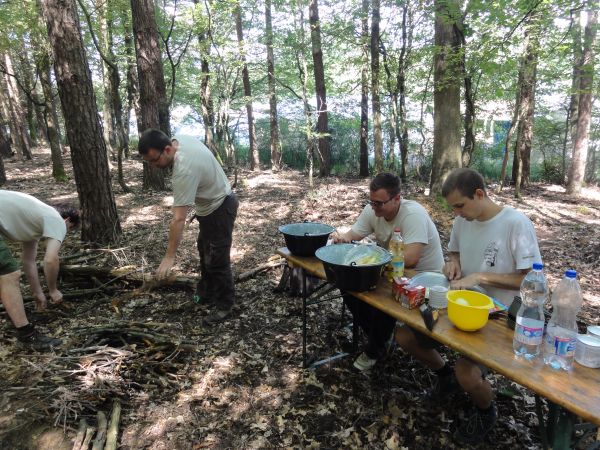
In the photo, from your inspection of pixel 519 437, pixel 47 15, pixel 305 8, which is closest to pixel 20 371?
pixel 519 437

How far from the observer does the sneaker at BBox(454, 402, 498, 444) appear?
7.22 ft

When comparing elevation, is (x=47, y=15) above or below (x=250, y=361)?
above

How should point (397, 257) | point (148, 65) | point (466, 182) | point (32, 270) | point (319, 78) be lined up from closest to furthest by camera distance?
point (466, 182)
point (397, 257)
point (32, 270)
point (148, 65)
point (319, 78)

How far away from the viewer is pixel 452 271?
8.12ft

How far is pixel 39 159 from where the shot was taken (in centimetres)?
1452

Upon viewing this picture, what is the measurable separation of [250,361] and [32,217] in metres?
2.28

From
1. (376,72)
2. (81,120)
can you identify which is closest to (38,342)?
(81,120)

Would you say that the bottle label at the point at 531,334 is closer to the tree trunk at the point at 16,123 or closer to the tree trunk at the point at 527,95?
the tree trunk at the point at 527,95

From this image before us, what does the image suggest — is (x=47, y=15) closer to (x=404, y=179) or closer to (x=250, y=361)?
(x=250, y=361)

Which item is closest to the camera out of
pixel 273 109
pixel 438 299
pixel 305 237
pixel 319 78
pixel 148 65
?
pixel 438 299

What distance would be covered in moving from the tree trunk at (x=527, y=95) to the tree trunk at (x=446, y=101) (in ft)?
4.33

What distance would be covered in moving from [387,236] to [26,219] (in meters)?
3.13

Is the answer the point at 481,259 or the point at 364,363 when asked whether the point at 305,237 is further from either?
the point at 481,259

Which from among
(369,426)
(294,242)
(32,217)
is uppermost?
(32,217)
